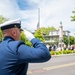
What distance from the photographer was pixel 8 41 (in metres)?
3.04

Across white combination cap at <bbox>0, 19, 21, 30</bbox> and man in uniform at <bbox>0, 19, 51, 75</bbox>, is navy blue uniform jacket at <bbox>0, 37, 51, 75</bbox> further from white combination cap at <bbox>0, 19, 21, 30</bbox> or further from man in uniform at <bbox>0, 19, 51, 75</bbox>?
white combination cap at <bbox>0, 19, 21, 30</bbox>

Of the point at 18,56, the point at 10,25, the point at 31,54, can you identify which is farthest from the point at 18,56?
the point at 10,25

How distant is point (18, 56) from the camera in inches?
114

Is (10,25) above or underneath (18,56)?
above

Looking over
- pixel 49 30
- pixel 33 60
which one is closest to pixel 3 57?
pixel 33 60

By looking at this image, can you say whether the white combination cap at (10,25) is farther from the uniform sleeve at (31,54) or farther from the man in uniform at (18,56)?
the uniform sleeve at (31,54)

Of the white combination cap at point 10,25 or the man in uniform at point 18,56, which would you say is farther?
the white combination cap at point 10,25

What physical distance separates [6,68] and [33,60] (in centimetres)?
27

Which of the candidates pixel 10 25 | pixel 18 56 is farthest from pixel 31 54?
pixel 10 25

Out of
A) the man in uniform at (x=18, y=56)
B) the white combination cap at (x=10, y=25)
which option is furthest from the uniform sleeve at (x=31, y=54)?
the white combination cap at (x=10, y=25)

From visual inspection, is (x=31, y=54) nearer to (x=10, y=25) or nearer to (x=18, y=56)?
(x=18, y=56)

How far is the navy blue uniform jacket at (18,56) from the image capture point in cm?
289

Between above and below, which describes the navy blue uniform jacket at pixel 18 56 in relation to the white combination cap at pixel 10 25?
below

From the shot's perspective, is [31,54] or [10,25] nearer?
[31,54]
